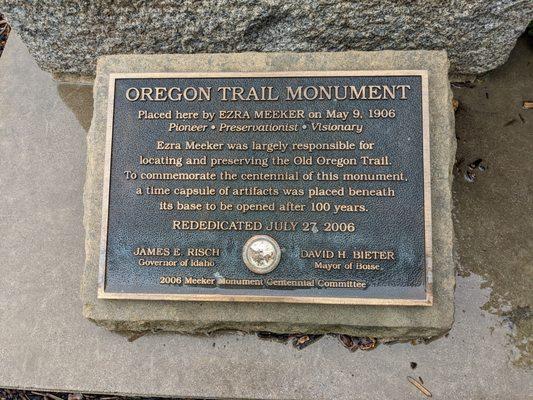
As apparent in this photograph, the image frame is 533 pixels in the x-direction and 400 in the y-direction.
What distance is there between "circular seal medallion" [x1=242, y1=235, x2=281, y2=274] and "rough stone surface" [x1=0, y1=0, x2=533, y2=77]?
4.70 feet

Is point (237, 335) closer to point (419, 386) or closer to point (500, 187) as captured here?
point (419, 386)

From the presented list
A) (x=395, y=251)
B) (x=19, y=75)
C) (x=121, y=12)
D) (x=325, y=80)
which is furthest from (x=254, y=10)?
(x=19, y=75)

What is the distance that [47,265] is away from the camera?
126 inches

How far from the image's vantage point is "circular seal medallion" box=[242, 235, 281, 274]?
2.68 meters

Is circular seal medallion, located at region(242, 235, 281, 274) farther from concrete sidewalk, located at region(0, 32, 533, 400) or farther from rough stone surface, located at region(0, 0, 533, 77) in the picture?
rough stone surface, located at region(0, 0, 533, 77)

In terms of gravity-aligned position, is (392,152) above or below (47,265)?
above

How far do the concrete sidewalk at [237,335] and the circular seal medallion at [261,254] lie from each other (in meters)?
0.58

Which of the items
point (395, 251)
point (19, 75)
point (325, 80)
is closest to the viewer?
point (395, 251)

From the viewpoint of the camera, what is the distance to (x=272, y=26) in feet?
10.3

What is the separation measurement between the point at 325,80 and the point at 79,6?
1707 millimetres

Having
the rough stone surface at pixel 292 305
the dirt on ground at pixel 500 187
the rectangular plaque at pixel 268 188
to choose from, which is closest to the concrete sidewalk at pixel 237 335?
the dirt on ground at pixel 500 187

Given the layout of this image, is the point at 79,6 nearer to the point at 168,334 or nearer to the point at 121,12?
the point at 121,12

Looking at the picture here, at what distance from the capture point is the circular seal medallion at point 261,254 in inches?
106

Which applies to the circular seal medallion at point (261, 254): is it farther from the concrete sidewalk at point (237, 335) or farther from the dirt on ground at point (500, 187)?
the dirt on ground at point (500, 187)
